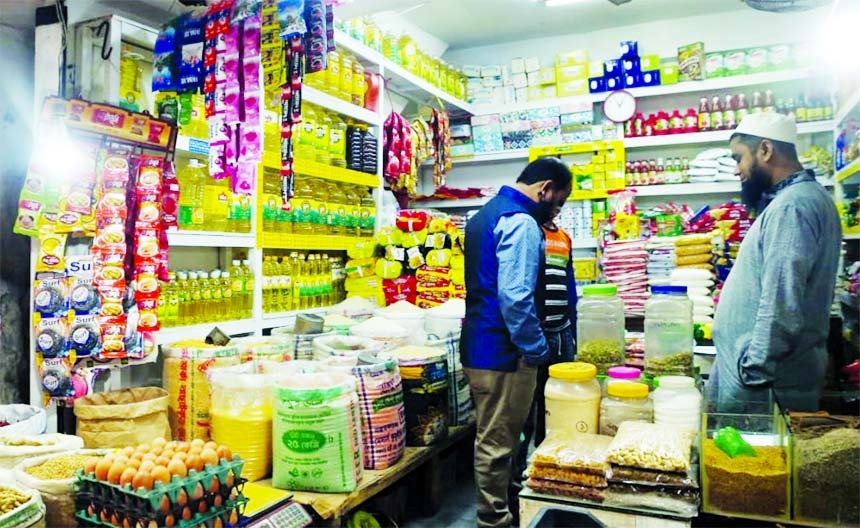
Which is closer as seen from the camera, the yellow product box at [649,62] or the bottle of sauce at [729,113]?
the bottle of sauce at [729,113]

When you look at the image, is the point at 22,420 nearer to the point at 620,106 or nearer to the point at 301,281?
the point at 301,281

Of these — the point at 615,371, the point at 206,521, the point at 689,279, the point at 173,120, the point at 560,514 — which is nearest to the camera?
the point at 560,514

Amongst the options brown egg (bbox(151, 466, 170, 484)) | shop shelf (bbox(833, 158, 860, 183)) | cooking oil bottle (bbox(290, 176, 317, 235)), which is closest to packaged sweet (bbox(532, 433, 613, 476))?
brown egg (bbox(151, 466, 170, 484))

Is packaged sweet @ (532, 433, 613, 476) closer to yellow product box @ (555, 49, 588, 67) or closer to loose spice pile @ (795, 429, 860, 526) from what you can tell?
loose spice pile @ (795, 429, 860, 526)

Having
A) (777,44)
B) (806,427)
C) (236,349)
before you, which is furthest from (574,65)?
(806,427)

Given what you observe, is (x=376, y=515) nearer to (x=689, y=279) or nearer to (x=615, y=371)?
(x=615, y=371)

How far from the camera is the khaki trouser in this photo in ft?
9.66

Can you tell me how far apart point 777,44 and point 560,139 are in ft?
6.82

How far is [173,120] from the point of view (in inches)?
123

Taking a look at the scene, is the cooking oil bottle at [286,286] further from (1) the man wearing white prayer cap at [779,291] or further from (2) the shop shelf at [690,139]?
(2) the shop shelf at [690,139]

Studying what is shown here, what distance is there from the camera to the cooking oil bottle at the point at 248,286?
384 cm

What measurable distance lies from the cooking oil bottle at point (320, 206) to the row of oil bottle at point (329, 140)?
0.63ft

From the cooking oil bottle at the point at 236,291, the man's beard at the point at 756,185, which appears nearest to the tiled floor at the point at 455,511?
the cooking oil bottle at the point at 236,291

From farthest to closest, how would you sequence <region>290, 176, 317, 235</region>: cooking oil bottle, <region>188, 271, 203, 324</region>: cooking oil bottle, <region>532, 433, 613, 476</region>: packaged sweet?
<region>290, 176, 317, 235</region>: cooking oil bottle < <region>188, 271, 203, 324</region>: cooking oil bottle < <region>532, 433, 613, 476</region>: packaged sweet
